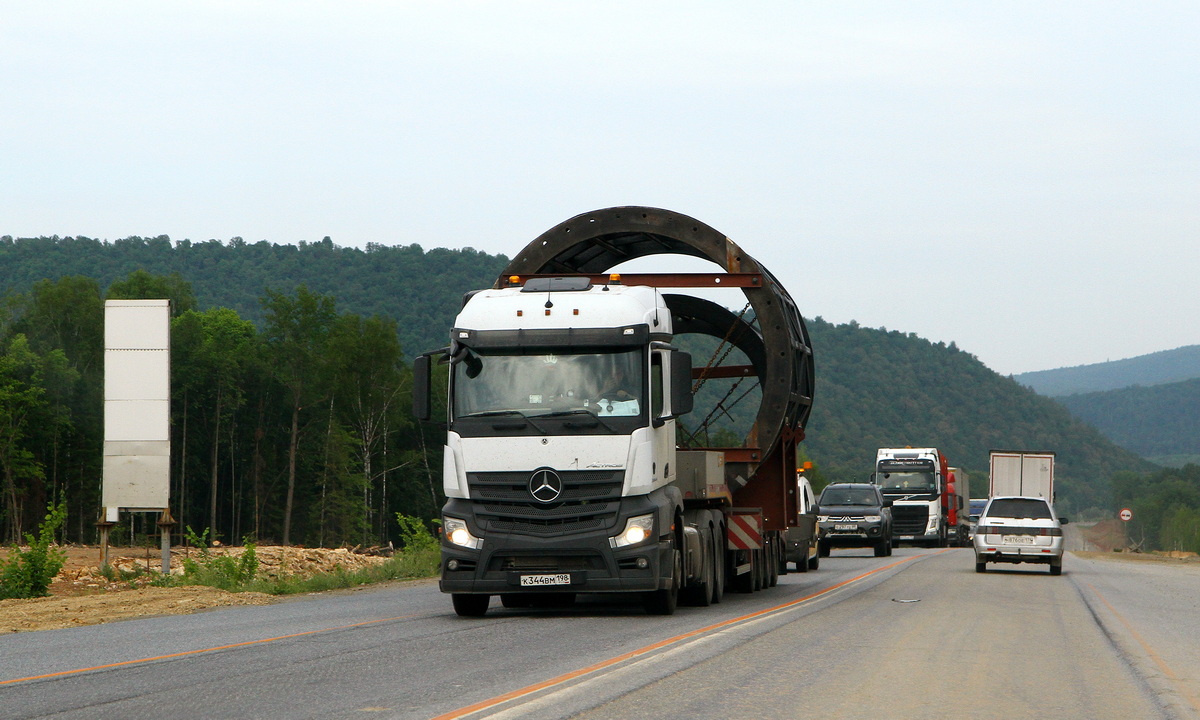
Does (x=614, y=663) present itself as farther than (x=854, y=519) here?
No

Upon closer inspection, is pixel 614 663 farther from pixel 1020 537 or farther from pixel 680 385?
pixel 1020 537

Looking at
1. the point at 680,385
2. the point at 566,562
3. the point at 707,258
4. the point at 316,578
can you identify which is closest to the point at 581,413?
the point at 680,385

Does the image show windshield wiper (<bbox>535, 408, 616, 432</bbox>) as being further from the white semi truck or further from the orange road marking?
the white semi truck

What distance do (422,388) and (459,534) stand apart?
1.62 meters

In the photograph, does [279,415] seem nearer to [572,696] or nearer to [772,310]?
[772,310]

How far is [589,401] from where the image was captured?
583 inches

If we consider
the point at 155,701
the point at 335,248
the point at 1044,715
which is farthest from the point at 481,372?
the point at 335,248

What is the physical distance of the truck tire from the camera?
50.2ft

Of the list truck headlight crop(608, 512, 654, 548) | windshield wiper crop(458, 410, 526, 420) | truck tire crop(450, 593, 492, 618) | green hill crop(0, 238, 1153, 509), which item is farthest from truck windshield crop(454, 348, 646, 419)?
green hill crop(0, 238, 1153, 509)

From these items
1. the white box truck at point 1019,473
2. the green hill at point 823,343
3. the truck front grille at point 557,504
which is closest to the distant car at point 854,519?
the white box truck at point 1019,473

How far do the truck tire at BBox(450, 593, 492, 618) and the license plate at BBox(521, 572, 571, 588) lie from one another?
3.27 feet

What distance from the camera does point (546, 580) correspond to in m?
14.6

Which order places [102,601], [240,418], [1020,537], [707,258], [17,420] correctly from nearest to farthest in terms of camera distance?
[102,601], [707,258], [1020,537], [17,420], [240,418]

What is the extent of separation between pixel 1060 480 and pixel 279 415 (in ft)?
404
